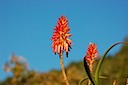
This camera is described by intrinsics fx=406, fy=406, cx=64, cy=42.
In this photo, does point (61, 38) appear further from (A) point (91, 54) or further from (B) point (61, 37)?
(A) point (91, 54)

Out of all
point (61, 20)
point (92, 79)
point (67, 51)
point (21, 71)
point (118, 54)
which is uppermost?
point (118, 54)

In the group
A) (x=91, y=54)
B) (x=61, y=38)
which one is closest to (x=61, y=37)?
(x=61, y=38)

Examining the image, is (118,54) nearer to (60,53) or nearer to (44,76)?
(44,76)

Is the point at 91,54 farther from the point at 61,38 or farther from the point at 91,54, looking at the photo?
the point at 61,38

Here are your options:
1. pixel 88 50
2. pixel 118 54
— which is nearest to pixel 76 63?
pixel 118 54
